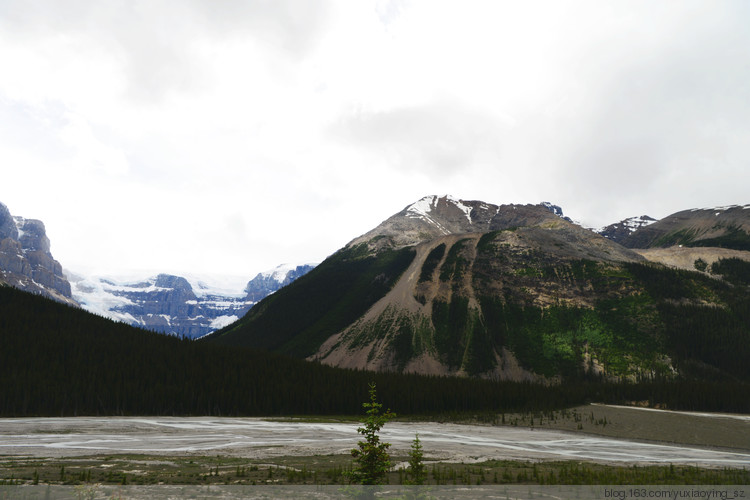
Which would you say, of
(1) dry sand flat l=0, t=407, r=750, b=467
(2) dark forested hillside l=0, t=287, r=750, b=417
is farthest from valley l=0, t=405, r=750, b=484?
(2) dark forested hillside l=0, t=287, r=750, b=417

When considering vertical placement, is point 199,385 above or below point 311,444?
below

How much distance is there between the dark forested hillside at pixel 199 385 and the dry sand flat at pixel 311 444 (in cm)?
3480

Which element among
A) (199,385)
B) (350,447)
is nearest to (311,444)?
(350,447)

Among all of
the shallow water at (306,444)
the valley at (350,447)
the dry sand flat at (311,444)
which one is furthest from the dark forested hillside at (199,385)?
the shallow water at (306,444)

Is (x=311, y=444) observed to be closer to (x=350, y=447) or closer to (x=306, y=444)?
(x=306, y=444)

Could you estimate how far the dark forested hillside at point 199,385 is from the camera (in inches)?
4304

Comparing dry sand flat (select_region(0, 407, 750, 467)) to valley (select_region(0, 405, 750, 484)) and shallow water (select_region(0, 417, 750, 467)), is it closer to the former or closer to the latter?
shallow water (select_region(0, 417, 750, 467))

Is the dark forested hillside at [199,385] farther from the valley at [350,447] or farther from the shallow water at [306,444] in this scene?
the shallow water at [306,444]

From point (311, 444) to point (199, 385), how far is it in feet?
256

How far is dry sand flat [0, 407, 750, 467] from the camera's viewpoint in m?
47.6

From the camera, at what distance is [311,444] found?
55750mm

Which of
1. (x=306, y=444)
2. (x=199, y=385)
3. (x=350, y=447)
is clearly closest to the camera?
(x=350, y=447)

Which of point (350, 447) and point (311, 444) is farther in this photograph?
point (311, 444)

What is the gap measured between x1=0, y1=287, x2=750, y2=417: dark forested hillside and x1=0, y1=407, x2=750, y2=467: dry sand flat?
34.8m
